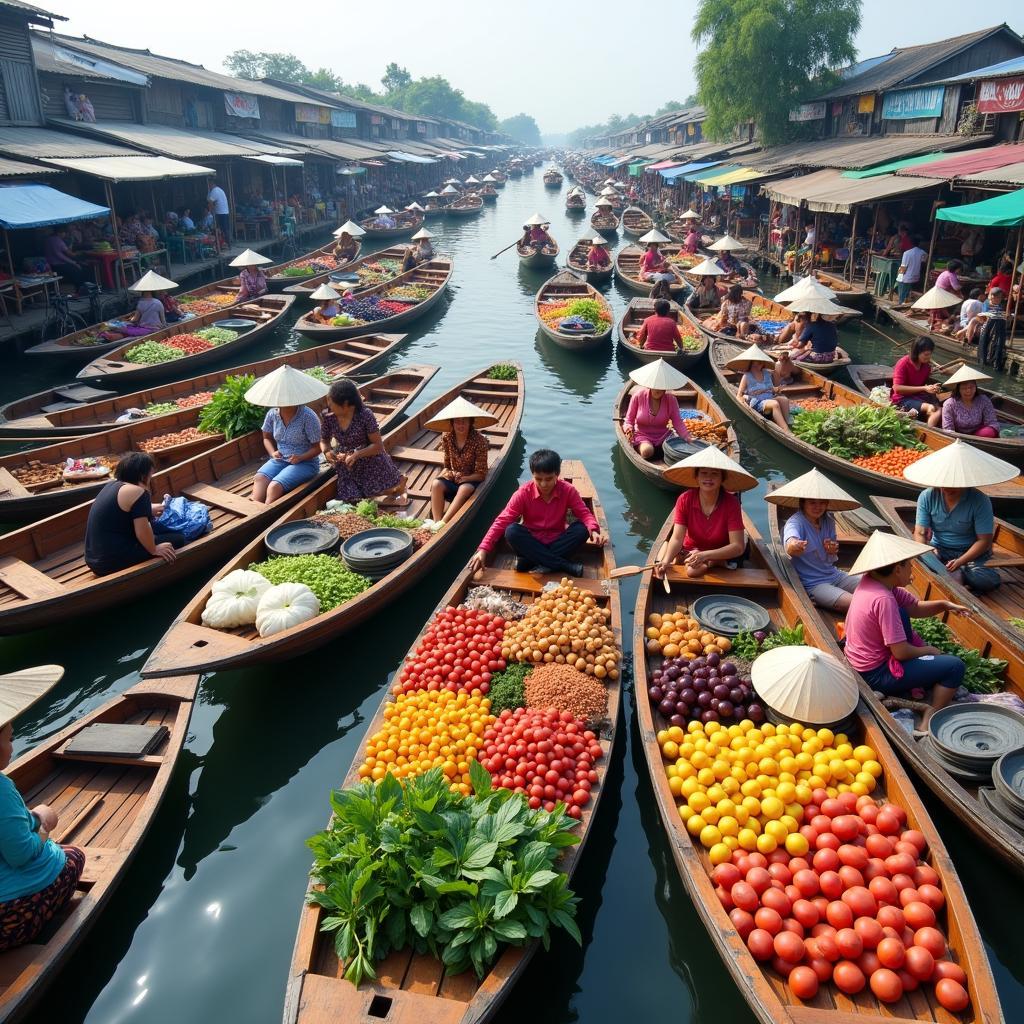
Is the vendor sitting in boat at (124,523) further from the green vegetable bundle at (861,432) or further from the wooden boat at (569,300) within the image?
the wooden boat at (569,300)

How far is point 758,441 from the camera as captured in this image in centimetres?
1127

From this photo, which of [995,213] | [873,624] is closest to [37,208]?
[873,624]

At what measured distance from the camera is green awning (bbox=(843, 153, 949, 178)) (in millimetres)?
18219

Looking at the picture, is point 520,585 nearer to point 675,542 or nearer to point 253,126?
point 675,542

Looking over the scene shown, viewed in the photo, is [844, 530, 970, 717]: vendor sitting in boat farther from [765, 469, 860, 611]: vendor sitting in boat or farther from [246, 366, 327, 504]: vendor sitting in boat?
[246, 366, 327, 504]: vendor sitting in boat

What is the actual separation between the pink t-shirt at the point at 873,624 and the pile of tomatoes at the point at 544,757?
1880mm

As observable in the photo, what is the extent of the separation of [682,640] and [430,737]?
1958 millimetres

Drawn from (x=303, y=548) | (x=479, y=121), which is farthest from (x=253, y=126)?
(x=479, y=121)

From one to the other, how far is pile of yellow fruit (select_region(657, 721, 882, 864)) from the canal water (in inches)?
31.9

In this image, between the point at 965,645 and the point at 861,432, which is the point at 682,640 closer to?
the point at 965,645

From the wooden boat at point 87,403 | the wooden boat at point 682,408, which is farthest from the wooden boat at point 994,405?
the wooden boat at point 87,403

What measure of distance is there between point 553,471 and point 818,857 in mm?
3334

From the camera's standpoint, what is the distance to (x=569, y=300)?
1723 centimetres

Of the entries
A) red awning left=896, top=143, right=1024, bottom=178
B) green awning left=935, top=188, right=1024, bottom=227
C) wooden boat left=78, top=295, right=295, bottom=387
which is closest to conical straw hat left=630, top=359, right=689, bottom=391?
green awning left=935, top=188, right=1024, bottom=227
